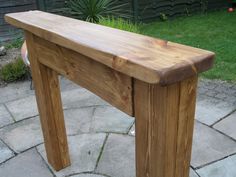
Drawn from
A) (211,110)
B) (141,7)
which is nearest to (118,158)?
(211,110)

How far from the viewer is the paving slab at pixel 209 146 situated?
261 cm

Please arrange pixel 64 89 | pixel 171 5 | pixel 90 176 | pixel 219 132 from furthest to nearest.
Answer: pixel 171 5, pixel 64 89, pixel 219 132, pixel 90 176

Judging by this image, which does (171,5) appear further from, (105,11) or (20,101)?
(20,101)

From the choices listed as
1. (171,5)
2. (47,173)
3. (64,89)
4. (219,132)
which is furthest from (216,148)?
(171,5)

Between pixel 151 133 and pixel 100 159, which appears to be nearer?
pixel 151 133

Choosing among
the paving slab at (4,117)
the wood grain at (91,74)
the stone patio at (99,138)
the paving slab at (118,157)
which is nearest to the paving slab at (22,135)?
the stone patio at (99,138)

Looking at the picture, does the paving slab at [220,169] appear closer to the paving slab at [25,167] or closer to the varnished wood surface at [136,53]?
the paving slab at [25,167]

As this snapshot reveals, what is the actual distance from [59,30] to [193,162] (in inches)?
61.9

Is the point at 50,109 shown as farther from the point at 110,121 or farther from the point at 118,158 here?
the point at 110,121

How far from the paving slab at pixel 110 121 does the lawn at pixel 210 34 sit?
158cm

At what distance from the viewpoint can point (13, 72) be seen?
451 cm

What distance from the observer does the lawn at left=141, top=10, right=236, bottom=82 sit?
457 cm

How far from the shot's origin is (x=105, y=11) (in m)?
6.28

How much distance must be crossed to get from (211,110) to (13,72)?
9.12 ft
